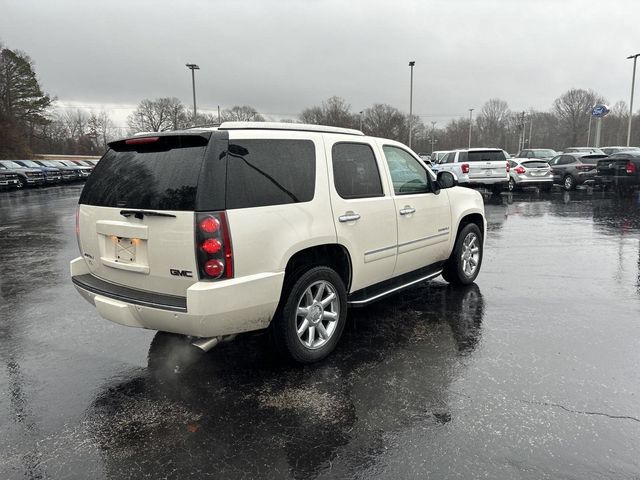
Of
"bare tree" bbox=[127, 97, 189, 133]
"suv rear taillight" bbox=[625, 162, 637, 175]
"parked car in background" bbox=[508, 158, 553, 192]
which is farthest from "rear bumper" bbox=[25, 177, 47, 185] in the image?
"bare tree" bbox=[127, 97, 189, 133]

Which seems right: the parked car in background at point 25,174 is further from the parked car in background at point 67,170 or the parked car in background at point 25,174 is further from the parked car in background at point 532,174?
the parked car in background at point 532,174

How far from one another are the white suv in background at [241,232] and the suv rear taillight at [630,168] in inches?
703

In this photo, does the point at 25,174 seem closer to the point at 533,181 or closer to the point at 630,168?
the point at 533,181

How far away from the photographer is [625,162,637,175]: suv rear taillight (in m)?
18.5

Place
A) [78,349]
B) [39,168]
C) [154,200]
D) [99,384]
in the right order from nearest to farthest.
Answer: [154,200] < [99,384] < [78,349] < [39,168]

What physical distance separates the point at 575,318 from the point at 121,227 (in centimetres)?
458

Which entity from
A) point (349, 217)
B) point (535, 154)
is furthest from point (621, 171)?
point (349, 217)

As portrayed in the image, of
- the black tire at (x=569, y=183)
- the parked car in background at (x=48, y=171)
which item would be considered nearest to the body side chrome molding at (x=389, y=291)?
the black tire at (x=569, y=183)

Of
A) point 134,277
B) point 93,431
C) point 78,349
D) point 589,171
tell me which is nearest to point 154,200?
point 134,277

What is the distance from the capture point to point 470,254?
6.38 m

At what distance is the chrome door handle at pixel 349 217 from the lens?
4.13 metres

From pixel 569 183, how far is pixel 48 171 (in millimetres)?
30874

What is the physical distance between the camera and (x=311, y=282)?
3.88 metres

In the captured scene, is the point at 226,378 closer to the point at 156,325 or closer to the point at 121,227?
the point at 156,325
